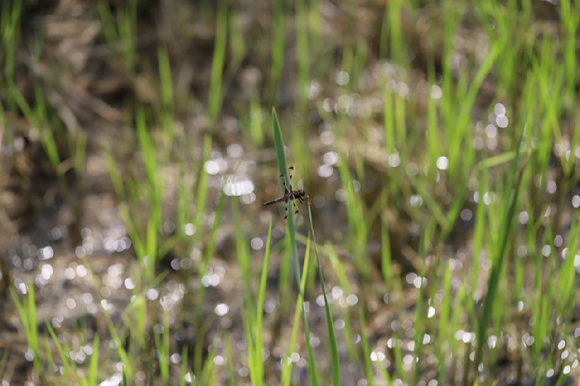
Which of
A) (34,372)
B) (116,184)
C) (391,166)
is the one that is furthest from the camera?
(116,184)

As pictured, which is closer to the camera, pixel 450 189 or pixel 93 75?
pixel 450 189

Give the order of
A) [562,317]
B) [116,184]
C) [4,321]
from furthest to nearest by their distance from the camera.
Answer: [116,184]
[4,321]
[562,317]

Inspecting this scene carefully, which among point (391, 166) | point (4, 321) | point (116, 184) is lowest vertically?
point (4, 321)

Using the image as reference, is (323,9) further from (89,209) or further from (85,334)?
(85,334)

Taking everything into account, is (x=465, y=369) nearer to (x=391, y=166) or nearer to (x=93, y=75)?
(x=391, y=166)

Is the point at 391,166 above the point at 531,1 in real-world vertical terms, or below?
below

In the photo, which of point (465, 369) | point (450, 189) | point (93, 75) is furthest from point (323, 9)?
point (465, 369)

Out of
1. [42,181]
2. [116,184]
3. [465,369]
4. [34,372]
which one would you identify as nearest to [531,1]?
[465,369]
